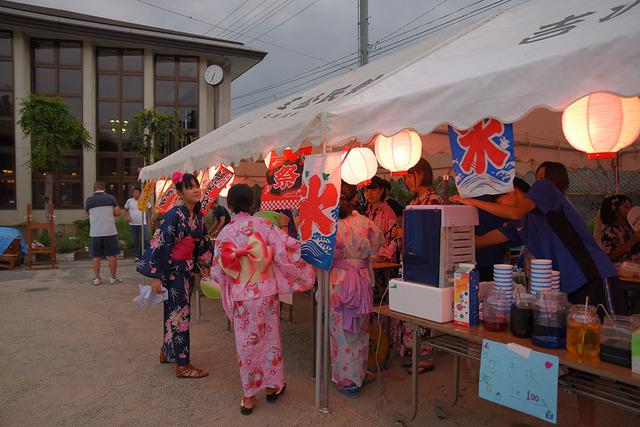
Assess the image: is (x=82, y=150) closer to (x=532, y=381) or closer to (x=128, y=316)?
(x=128, y=316)

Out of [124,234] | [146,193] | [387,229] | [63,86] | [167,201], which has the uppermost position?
[63,86]

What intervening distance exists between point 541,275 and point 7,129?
60.6 feet

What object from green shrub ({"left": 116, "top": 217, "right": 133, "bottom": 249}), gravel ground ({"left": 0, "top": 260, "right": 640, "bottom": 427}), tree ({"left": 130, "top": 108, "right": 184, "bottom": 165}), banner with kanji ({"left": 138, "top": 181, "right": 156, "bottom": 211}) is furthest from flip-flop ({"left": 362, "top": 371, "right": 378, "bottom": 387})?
tree ({"left": 130, "top": 108, "right": 184, "bottom": 165})

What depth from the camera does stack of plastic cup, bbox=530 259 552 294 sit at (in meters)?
2.37

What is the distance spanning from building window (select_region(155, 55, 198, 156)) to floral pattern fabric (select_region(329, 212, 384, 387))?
14.8 meters

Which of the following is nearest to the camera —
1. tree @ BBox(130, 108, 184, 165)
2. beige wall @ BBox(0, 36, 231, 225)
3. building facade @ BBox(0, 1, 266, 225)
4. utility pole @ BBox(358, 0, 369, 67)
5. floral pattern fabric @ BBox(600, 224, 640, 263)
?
floral pattern fabric @ BBox(600, 224, 640, 263)

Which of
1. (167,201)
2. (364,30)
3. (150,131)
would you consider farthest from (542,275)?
(150,131)

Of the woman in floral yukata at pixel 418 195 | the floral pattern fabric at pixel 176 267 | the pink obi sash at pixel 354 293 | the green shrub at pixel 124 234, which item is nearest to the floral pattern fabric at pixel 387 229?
the woman in floral yukata at pixel 418 195

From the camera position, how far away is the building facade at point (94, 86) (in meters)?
15.7

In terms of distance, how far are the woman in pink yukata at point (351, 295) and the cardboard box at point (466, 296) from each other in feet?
3.22

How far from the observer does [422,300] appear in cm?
279

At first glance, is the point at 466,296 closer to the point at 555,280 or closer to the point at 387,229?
the point at 555,280

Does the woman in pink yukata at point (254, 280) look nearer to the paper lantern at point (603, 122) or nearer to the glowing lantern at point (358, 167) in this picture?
the glowing lantern at point (358, 167)

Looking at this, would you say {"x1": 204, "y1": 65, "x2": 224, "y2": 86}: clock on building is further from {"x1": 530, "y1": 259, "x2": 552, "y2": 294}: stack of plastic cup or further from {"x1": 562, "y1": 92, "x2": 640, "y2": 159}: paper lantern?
{"x1": 530, "y1": 259, "x2": 552, "y2": 294}: stack of plastic cup
